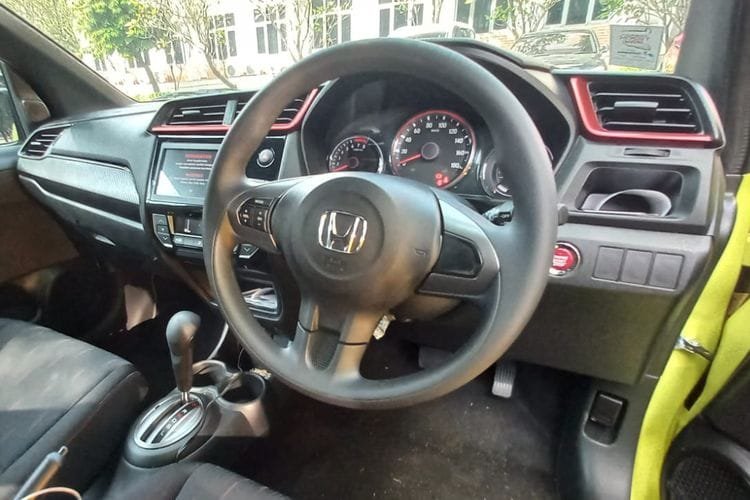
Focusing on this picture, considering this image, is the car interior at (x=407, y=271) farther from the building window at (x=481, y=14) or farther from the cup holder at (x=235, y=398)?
the building window at (x=481, y=14)

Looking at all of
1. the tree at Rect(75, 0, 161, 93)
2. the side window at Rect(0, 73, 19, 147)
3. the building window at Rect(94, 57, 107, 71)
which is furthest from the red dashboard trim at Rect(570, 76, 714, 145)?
the side window at Rect(0, 73, 19, 147)

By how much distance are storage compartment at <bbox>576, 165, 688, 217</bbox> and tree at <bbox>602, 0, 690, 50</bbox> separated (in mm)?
344

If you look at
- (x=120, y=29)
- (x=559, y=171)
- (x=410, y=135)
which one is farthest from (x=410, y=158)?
(x=120, y=29)

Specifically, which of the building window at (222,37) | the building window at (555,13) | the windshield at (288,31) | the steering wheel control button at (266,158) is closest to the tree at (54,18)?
the windshield at (288,31)

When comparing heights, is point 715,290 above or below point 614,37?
below

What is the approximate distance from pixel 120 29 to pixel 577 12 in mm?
1385

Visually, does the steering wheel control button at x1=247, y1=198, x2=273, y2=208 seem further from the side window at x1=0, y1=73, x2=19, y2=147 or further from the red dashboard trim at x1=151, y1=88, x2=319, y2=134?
the side window at x1=0, y1=73, x2=19, y2=147

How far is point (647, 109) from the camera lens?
77 cm

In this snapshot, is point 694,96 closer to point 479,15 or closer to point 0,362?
point 479,15

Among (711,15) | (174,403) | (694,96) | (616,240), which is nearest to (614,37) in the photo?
(711,15)

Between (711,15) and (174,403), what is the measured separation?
1.37m

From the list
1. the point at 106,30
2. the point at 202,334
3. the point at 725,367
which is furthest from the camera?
the point at 202,334

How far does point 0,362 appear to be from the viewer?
115cm

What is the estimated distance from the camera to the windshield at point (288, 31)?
0.96 meters
